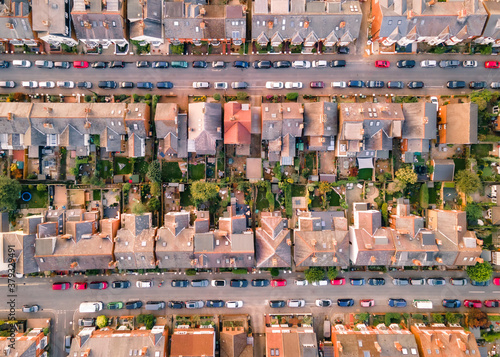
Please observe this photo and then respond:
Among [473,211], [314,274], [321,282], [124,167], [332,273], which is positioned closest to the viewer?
[314,274]

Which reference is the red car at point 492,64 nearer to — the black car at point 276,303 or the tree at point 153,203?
the black car at point 276,303

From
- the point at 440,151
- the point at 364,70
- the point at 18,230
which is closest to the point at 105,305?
the point at 18,230

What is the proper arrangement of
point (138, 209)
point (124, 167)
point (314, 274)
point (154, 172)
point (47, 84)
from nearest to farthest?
1. point (138, 209)
2. point (154, 172)
3. point (314, 274)
4. point (47, 84)
5. point (124, 167)

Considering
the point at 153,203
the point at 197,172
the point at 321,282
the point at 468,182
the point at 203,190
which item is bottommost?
the point at 321,282

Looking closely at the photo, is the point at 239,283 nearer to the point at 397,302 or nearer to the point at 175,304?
the point at 175,304

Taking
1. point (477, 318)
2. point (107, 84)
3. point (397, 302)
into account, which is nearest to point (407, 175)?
point (397, 302)

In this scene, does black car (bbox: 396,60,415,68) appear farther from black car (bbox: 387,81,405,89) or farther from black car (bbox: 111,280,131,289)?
black car (bbox: 111,280,131,289)

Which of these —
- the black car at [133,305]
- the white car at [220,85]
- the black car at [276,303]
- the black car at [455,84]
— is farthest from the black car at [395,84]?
the black car at [133,305]
